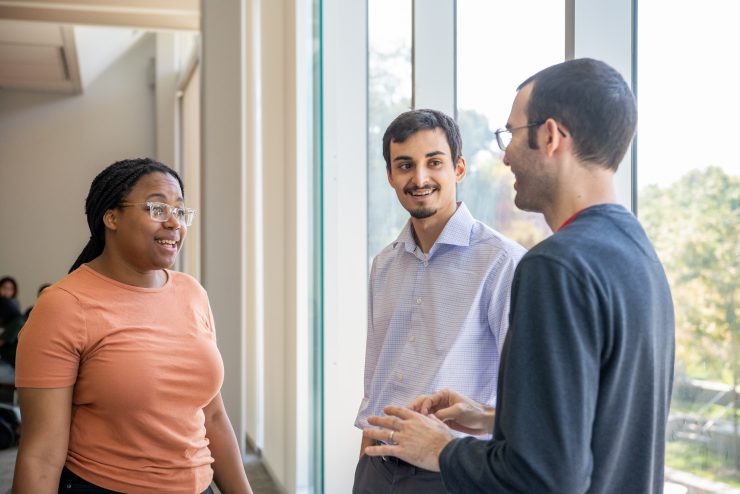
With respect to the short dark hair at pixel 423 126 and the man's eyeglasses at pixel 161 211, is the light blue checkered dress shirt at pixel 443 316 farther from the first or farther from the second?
the man's eyeglasses at pixel 161 211

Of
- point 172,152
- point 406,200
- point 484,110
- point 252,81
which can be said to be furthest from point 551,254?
point 172,152

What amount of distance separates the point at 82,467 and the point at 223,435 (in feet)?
1.24

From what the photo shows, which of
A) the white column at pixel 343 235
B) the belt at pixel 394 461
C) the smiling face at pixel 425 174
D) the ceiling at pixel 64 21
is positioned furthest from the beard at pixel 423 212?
the ceiling at pixel 64 21

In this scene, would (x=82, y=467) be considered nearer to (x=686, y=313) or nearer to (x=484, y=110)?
(x=686, y=313)

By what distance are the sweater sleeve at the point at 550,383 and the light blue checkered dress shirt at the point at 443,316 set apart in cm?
66

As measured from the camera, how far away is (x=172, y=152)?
1179 cm

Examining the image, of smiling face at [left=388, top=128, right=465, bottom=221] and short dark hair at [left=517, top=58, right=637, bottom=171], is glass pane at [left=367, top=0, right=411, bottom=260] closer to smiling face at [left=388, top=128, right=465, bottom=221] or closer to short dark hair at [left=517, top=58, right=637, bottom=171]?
smiling face at [left=388, top=128, right=465, bottom=221]

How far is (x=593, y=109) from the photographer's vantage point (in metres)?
1.14

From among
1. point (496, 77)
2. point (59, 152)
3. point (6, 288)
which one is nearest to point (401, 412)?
point (496, 77)

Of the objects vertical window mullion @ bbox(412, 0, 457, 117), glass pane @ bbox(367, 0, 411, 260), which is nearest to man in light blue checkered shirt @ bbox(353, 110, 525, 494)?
vertical window mullion @ bbox(412, 0, 457, 117)

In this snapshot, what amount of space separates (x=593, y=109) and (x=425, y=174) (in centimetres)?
79

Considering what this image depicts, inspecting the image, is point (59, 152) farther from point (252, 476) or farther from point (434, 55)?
point (434, 55)

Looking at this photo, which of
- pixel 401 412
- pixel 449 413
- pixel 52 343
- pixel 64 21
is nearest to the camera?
pixel 401 412

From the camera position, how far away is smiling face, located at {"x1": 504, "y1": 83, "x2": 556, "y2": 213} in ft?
3.85
